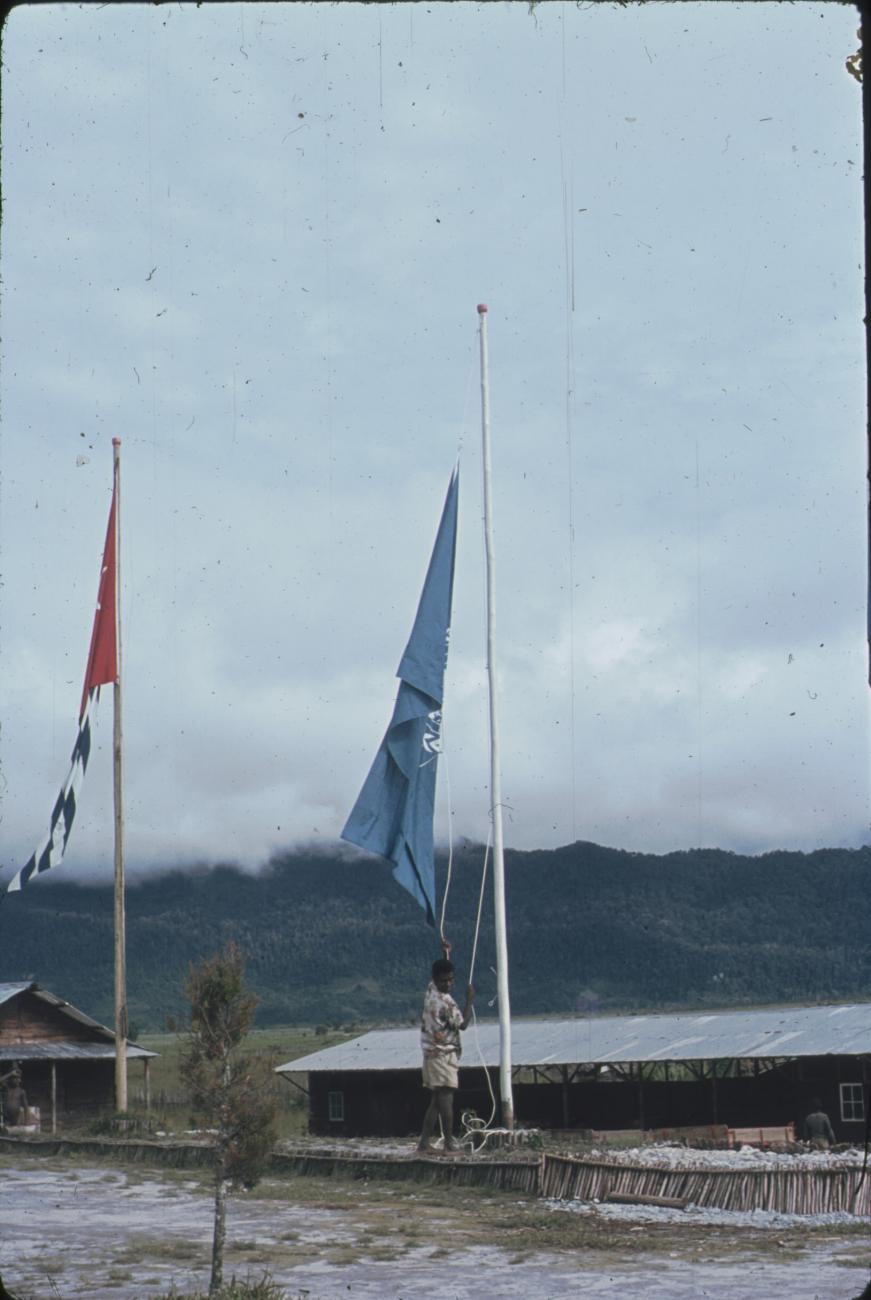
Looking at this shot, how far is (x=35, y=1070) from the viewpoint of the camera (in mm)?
35531

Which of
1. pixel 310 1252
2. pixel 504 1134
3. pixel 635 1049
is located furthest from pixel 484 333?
→ pixel 635 1049

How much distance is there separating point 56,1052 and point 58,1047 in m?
0.70

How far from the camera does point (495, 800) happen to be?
17203mm

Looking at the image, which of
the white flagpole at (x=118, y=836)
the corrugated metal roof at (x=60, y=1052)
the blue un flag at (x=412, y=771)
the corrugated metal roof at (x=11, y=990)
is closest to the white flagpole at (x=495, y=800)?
the blue un flag at (x=412, y=771)

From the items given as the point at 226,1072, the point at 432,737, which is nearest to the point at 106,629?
the point at 432,737

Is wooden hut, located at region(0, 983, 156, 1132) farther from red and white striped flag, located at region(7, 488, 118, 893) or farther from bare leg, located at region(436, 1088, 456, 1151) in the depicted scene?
bare leg, located at region(436, 1088, 456, 1151)

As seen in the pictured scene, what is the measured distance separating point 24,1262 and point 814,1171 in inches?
208

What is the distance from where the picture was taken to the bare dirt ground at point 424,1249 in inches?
351

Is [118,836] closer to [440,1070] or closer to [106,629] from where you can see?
[106,629]

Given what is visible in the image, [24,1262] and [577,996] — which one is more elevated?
[24,1262]

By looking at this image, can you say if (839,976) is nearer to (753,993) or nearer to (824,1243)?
(753,993)

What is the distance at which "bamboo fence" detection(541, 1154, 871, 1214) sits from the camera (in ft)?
36.9

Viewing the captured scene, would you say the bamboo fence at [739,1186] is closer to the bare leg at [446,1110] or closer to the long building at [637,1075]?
the bare leg at [446,1110]

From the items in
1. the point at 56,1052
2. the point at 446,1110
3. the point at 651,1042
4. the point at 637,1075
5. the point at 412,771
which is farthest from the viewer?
the point at 56,1052
